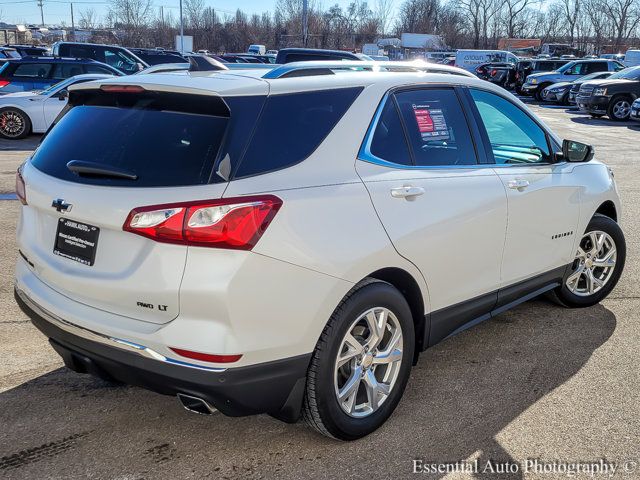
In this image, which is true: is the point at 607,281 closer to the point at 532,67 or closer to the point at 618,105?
the point at 618,105

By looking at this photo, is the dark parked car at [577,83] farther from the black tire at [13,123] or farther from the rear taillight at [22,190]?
the rear taillight at [22,190]

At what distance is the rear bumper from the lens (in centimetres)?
270

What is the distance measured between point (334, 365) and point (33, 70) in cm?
1510

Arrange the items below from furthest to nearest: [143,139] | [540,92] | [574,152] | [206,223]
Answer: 1. [540,92]
2. [574,152]
3. [143,139]
4. [206,223]

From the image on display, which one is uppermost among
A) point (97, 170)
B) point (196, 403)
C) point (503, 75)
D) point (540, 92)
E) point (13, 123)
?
point (97, 170)

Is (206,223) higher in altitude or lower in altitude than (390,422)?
higher

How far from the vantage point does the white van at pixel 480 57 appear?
4869 centimetres

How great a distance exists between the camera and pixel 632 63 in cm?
3581

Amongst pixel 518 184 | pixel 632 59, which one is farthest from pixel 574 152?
pixel 632 59

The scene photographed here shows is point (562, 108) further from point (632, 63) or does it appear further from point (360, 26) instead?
point (360, 26)

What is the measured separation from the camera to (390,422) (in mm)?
3482

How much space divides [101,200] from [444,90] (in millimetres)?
2098

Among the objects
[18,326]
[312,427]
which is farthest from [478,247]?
[18,326]

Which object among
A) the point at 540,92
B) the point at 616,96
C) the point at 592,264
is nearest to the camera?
the point at 592,264
